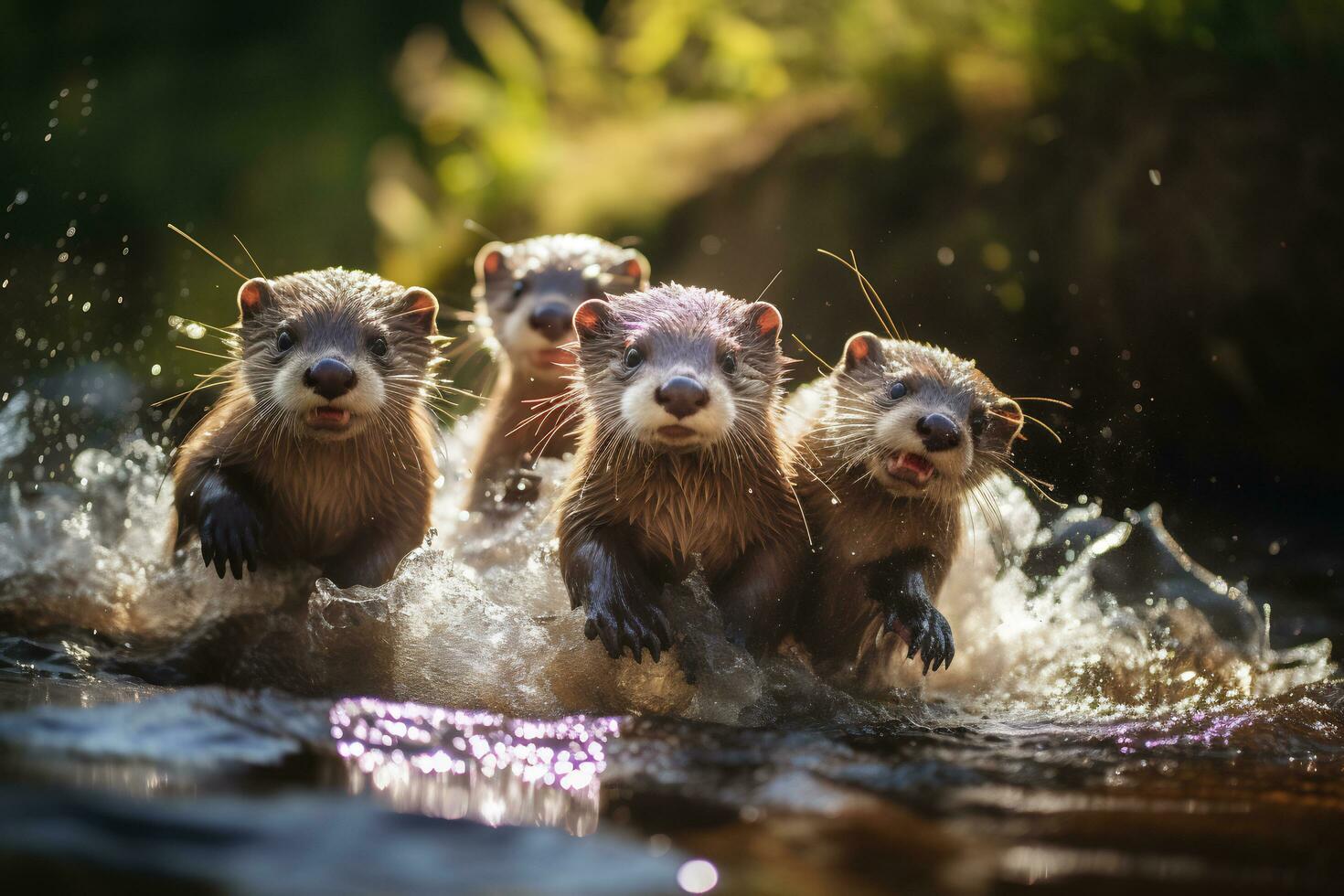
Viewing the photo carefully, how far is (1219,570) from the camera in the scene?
447cm

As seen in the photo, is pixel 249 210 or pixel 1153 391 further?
pixel 249 210

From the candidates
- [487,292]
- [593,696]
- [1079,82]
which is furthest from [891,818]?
[1079,82]

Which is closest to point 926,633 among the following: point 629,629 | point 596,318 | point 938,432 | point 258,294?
point 938,432

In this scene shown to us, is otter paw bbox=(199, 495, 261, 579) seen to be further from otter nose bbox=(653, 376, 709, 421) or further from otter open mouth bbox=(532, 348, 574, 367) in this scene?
otter open mouth bbox=(532, 348, 574, 367)

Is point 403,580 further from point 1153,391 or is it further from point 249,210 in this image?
point 249,210

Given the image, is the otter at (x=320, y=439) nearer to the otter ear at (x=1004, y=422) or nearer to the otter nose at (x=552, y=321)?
the otter nose at (x=552, y=321)

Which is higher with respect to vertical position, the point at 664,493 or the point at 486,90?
the point at 486,90

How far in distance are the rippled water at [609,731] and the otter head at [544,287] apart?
412 mm

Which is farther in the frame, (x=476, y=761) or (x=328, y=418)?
(x=328, y=418)

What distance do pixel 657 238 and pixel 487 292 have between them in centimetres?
201

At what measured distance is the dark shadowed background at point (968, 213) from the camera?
4.78m

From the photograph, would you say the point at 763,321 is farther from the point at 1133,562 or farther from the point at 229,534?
the point at 1133,562

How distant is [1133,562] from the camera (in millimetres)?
4027

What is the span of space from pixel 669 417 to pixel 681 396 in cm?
6
